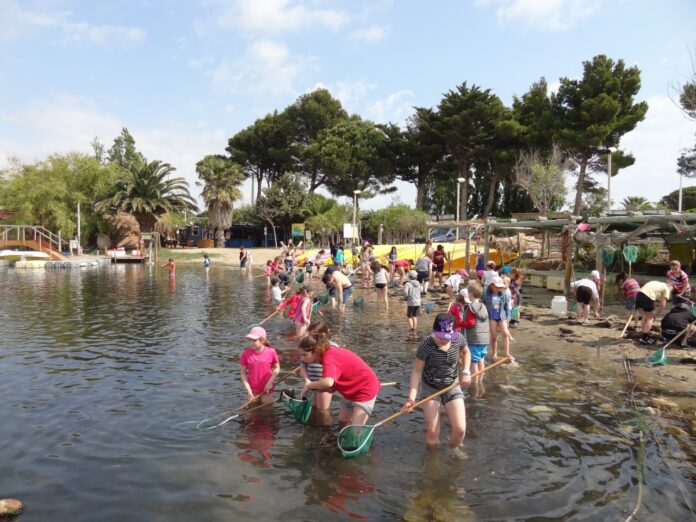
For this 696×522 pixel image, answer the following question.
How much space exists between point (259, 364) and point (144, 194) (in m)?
45.7

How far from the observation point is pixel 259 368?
7.00 m

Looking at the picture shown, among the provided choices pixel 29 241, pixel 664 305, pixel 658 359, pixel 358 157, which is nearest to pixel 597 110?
pixel 358 157

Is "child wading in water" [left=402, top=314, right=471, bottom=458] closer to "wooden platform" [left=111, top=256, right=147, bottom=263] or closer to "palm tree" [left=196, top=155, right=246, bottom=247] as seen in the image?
"wooden platform" [left=111, top=256, right=147, bottom=263]

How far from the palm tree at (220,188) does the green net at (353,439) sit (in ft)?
157

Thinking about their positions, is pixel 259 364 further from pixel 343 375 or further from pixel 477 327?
pixel 477 327

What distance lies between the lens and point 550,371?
976cm

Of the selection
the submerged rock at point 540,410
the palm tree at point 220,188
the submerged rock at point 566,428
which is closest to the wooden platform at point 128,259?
the palm tree at point 220,188

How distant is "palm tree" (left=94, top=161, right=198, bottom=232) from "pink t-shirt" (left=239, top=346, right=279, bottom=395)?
43647mm

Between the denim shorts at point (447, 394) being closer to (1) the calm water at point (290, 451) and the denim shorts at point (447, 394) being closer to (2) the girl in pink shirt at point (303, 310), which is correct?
(1) the calm water at point (290, 451)

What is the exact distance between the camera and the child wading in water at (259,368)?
6.92m

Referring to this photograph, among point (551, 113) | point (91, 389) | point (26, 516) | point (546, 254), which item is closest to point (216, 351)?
point (91, 389)

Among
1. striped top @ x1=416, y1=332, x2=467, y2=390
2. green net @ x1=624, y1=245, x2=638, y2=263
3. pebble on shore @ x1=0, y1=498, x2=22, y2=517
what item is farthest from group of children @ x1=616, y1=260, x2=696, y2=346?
pebble on shore @ x1=0, y1=498, x2=22, y2=517

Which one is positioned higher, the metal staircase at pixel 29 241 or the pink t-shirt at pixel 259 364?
the metal staircase at pixel 29 241

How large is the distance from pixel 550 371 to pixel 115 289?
20.2 metres
